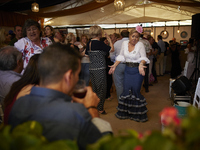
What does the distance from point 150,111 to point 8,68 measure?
8.97 ft

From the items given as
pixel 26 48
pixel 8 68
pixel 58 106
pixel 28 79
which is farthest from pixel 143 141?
pixel 26 48

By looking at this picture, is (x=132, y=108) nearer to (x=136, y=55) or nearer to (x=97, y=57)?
(x=136, y=55)

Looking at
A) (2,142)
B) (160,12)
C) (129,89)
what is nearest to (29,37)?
(129,89)

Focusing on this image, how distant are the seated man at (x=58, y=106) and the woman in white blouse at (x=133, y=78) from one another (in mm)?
2112

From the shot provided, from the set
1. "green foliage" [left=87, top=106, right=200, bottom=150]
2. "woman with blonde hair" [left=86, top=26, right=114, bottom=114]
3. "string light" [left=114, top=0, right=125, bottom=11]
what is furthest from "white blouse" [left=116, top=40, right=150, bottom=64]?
"string light" [left=114, top=0, right=125, bottom=11]

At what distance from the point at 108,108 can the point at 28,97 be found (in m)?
3.05

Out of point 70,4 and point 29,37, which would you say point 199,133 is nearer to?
point 29,37

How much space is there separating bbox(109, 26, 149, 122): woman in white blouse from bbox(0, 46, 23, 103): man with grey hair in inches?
62.2

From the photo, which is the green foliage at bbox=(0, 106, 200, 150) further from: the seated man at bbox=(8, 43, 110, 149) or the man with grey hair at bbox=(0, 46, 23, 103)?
the man with grey hair at bbox=(0, 46, 23, 103)

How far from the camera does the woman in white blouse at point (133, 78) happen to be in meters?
3.01

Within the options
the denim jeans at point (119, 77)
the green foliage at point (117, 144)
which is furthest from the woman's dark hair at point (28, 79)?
the denim jeans at point (119, 77)

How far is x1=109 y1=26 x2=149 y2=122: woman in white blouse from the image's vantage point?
3.01 m

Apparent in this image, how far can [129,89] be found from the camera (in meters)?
3.19

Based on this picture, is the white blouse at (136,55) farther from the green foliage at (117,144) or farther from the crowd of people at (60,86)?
the green foliage at (117,144)
